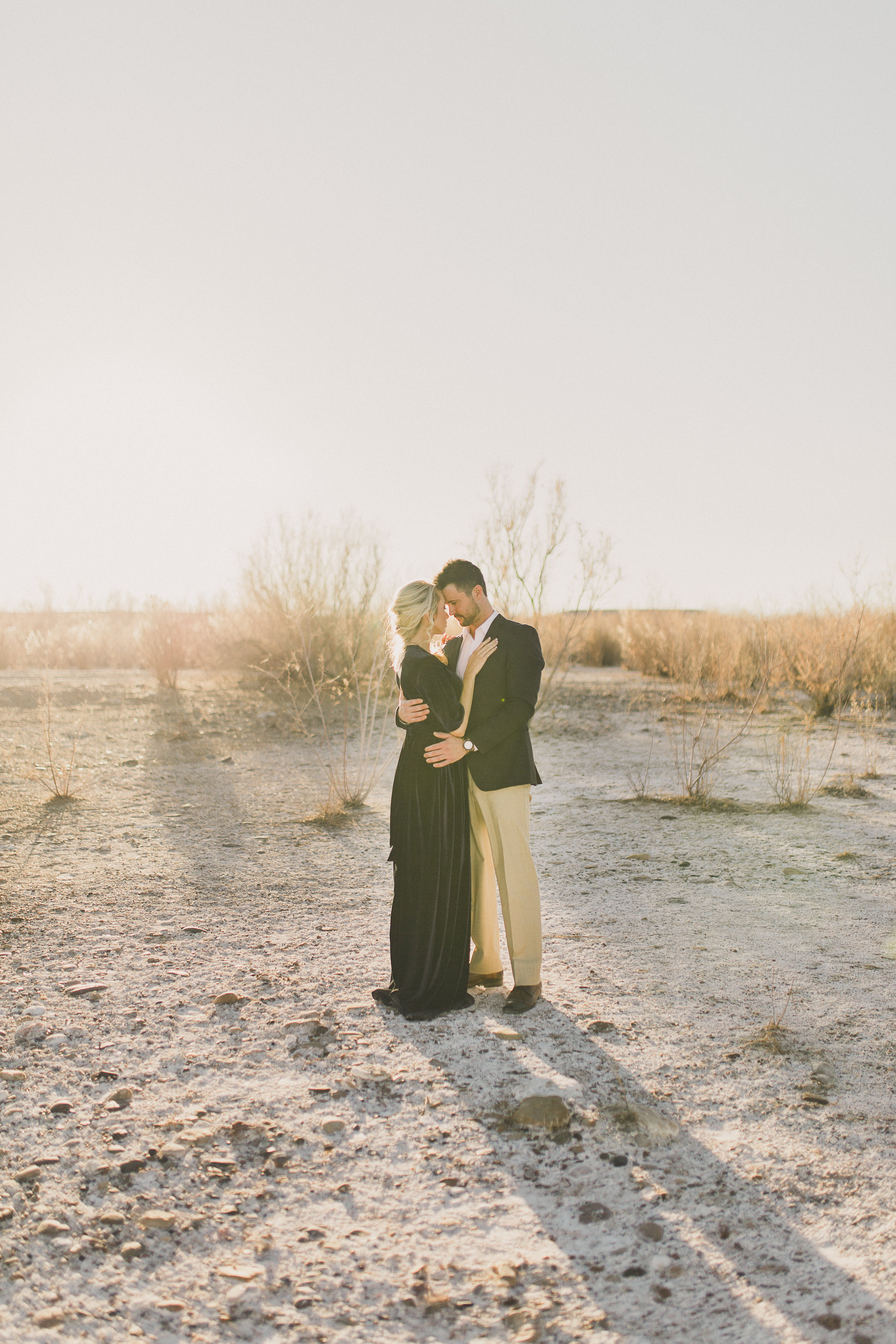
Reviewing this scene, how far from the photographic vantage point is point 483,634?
3.69 m

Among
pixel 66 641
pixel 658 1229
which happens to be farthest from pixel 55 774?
pixel 66 641

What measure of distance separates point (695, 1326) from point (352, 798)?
5.86 meters

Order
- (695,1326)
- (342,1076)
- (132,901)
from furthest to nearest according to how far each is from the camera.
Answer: (132,901)
(342,1076)
(695,1326)

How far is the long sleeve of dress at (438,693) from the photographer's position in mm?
3535

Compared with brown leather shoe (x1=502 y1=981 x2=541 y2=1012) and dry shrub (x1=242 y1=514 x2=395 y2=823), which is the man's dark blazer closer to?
brown leather shoe (x1=502 y1=981 x2=541 y2=1012)

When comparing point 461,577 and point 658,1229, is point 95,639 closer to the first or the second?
point 461,577

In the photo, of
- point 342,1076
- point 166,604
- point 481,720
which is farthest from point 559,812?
point 166,604

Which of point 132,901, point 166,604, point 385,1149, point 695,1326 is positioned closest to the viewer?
point 695,1326

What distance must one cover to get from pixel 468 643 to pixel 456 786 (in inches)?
23.3

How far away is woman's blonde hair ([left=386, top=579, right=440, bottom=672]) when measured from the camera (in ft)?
11.7

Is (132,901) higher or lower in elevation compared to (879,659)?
lower

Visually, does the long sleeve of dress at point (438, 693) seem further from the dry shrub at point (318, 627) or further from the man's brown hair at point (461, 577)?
the dry shrub at point (318, 627)

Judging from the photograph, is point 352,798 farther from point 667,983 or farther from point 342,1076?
point 342,1076

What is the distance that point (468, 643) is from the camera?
148 inches
